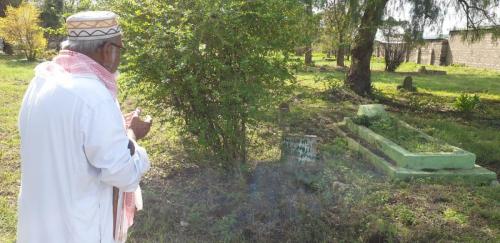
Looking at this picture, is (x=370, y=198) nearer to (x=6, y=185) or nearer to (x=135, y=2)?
(x=135, y=2)

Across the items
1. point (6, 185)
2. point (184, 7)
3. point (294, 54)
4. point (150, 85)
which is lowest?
point (6, 185)

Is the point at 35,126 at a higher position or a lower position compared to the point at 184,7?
lower

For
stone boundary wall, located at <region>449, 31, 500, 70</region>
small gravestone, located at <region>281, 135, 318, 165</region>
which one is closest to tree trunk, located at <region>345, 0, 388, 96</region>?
small gravestone, located at <region>281, 135, 318, 165</region>

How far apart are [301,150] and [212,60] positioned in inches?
56.7

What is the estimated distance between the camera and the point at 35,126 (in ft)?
6.53

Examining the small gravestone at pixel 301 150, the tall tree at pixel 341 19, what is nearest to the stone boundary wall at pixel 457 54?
the tall tree at pixel 341 19

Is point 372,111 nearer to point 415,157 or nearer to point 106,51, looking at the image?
point 415,157

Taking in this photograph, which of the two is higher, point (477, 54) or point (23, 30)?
point (23, 30)

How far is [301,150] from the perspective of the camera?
5.19 metres

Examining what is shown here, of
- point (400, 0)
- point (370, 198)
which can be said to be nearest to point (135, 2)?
point (370, 198)

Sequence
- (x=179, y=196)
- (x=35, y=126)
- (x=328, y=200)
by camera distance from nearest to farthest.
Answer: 1. (x=35, y=126)
2. (x=328, y=200)
3. (x=179, y=196)

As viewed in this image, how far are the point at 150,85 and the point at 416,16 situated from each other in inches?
293

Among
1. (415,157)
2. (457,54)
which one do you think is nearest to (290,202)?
(415,157)

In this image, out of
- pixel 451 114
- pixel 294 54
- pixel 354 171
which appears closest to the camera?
pixel 294 54
